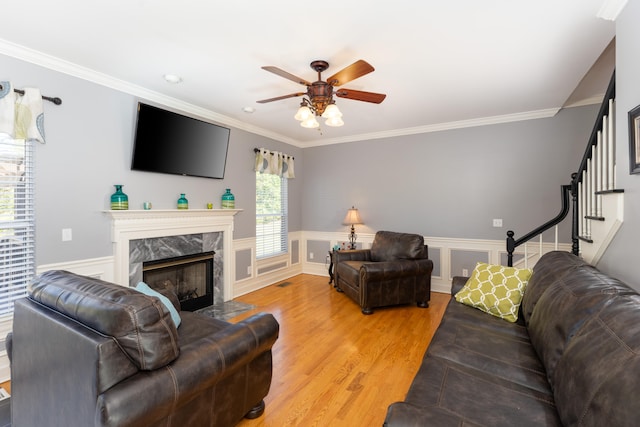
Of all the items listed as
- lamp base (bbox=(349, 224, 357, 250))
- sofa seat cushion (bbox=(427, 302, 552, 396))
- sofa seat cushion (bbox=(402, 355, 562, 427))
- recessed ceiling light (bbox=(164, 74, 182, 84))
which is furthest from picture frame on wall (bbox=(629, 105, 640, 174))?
lamp base (bbox=(349, 224, 357, 250))

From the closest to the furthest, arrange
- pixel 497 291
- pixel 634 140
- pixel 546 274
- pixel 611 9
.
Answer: pixel 634 140, pixel 611 9, pixel 546 274, pixel 497 291

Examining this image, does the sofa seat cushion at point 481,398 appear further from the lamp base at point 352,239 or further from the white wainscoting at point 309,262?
the lamp base at point 352,239

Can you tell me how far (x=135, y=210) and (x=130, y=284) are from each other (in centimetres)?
79

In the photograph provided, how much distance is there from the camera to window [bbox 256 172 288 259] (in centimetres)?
504

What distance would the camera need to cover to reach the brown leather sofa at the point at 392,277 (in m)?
3.76

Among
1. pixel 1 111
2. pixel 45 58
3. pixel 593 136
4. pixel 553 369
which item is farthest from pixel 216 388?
pixel 593 136

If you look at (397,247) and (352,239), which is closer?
(397,247)

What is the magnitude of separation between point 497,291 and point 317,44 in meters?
2.39

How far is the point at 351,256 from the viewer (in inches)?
183

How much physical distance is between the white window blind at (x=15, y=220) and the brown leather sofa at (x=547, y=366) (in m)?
3.10

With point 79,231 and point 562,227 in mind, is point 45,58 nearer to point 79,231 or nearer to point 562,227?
point 79,231

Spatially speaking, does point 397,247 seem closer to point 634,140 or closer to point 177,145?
point 634,140

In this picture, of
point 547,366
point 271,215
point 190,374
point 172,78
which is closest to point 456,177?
point 271,215

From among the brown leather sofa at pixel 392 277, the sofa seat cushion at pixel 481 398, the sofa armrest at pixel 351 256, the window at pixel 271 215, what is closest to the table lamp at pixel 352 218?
the sofa armrest at pixel 351 256
